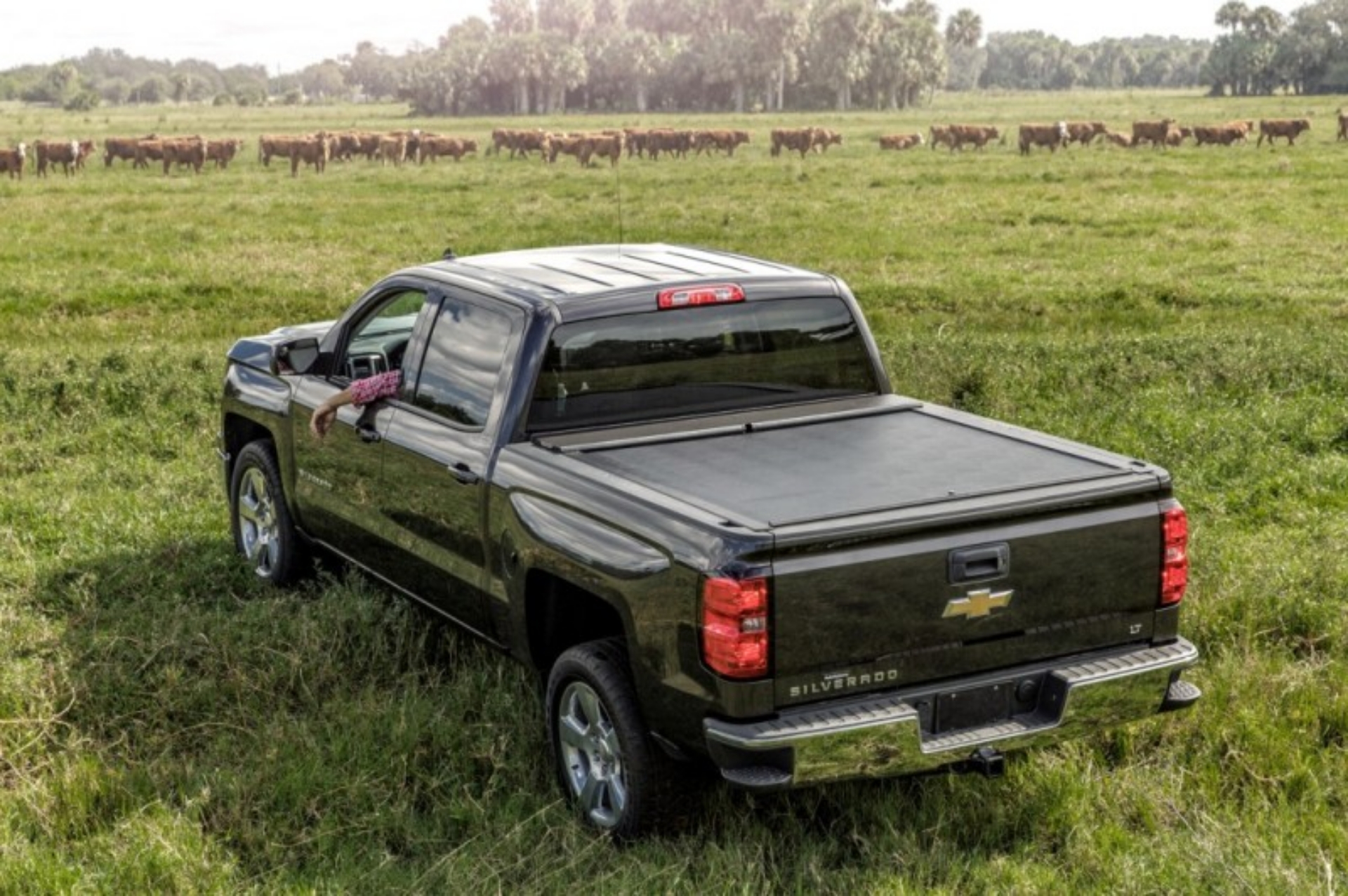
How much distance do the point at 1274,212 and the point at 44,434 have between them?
20.5 metres

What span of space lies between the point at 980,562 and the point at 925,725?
0.51 meters

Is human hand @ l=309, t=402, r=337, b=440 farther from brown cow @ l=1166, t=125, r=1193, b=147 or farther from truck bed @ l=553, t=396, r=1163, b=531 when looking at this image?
brown cow @ l=1166, t=125, r=1193, b=147

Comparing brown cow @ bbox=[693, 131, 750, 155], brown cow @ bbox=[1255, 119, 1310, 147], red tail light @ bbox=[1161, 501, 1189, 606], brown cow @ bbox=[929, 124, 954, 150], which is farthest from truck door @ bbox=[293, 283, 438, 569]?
brown cow @ bbox=[693, 131, 750, 155]

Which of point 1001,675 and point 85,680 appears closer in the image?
point 1001,675

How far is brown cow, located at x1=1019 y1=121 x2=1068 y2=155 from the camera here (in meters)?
52.9

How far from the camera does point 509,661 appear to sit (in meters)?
6.69

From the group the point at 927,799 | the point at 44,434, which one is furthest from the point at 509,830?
the point at 44,434

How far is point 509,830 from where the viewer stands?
5.42 m

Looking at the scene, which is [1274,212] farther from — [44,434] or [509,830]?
[509,830]

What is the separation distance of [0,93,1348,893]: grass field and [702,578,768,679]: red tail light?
0.67m

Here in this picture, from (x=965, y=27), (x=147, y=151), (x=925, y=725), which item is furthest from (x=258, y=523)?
Answer: (x=965, y=27)

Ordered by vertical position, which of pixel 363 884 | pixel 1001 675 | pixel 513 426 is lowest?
pixel 363 884

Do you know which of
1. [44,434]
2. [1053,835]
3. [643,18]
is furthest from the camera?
[643,18]

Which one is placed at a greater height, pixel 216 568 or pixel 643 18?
pixel 643 18
